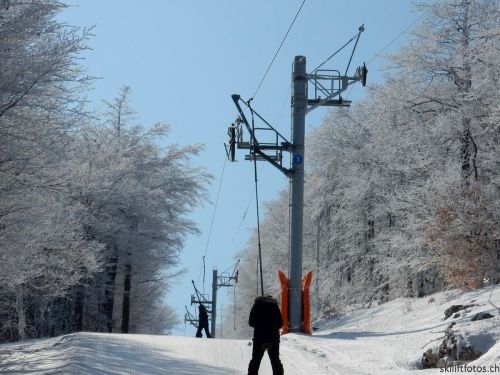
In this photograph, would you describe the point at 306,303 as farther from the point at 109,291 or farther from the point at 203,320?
the point at 109,291

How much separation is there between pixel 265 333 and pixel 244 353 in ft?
A: 13.3

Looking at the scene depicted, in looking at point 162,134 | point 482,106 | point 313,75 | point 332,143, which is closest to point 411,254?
point 482,106

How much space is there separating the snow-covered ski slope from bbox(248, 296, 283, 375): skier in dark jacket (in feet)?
4.76

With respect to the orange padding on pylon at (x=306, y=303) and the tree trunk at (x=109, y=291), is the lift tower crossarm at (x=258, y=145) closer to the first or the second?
the orange padding on pylon at (x=306, y=303)

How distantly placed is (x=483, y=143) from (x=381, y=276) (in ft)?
42.0

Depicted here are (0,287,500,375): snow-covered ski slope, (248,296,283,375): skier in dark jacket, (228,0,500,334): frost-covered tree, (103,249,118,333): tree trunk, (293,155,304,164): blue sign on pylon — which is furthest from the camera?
(103,249,118,333): tree trunk

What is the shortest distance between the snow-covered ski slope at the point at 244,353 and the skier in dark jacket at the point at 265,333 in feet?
4.76

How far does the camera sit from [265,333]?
37.8 feet

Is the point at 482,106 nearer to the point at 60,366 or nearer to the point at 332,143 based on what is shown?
the point at 332,143

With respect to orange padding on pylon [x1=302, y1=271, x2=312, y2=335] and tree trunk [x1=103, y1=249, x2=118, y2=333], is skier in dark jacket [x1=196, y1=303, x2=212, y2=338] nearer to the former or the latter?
orange padding on pylon [x1=302, y1=271, x2=312, y2=335]

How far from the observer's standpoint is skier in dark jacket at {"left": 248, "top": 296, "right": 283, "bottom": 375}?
1140 centimetres

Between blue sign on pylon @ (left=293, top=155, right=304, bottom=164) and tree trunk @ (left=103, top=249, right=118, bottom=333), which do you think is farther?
tree trunk @ (left=103, top=249, right=118, bottom=333)

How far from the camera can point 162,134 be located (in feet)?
135

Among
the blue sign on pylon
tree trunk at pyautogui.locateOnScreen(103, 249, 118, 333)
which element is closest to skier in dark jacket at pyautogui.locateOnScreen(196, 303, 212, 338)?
the blue sign on pylon
